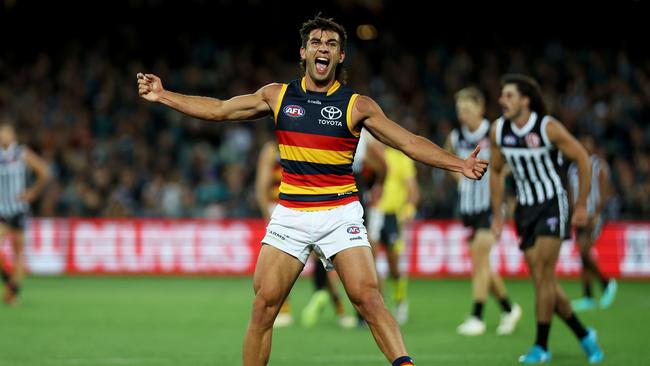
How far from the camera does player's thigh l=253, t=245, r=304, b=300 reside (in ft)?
22.9

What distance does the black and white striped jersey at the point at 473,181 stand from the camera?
12.5m

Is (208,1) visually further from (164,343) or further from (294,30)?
(164,343)

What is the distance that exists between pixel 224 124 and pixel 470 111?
14.9 meters

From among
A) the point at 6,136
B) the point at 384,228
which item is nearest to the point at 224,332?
the point at 384,228

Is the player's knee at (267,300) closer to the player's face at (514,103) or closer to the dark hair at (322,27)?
the dark hair at (322,27)

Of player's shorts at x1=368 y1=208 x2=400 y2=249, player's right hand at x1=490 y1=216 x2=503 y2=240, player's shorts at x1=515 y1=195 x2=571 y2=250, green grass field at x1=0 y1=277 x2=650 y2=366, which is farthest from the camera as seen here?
player's shorts at x1=368 y1=208 x2=400 y2=249

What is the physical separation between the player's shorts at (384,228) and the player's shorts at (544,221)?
425 cm

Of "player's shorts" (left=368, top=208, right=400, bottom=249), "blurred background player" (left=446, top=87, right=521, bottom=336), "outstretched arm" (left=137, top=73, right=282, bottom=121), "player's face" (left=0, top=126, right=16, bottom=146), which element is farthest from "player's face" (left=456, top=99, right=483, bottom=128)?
"player's face" (left=0, top=126, right=16, bottom=146)

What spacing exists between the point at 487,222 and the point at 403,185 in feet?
7.77

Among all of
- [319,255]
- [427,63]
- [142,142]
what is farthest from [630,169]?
[319,255]

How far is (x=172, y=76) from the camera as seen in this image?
28.8 meters

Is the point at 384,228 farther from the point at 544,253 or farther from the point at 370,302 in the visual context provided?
the point at 370,302

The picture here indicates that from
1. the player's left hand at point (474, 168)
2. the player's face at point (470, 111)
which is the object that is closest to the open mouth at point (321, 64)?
the player's left hand at point (474, 168)

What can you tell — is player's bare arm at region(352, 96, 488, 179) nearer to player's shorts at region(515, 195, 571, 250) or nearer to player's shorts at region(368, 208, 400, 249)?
player's shorts at region(515, 195, 571, 250)
